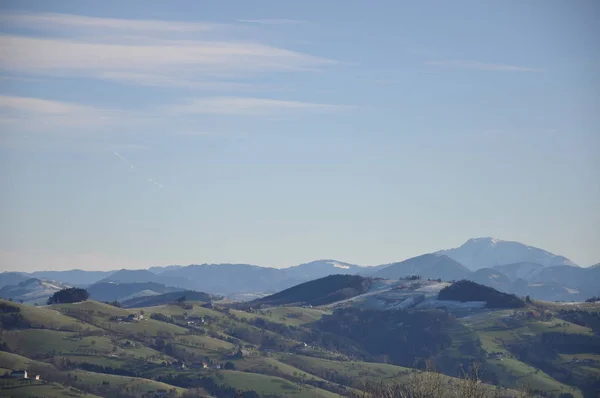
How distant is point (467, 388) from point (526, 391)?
811 centimetres

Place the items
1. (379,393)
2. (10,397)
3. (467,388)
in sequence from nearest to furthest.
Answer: (467,388) → (379,393) → (10,397)

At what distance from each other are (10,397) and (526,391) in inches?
4878

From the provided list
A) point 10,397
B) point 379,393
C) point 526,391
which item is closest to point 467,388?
point 526,391

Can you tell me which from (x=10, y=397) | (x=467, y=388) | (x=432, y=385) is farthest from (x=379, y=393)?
(x=10, y=397)

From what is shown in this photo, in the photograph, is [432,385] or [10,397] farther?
[10,397]

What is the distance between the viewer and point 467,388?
105562mm

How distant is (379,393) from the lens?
498 feet

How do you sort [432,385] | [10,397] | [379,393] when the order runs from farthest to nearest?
[10,397], [379,393], [432,385]

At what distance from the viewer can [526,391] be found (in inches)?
4306

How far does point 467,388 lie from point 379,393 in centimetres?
4749

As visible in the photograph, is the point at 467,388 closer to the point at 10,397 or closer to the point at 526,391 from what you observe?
the point at 526,391

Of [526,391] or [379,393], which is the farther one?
[379,393]

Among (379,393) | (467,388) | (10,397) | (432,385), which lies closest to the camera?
(467,388)

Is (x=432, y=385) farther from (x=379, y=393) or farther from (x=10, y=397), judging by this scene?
(x=10, y=397)
